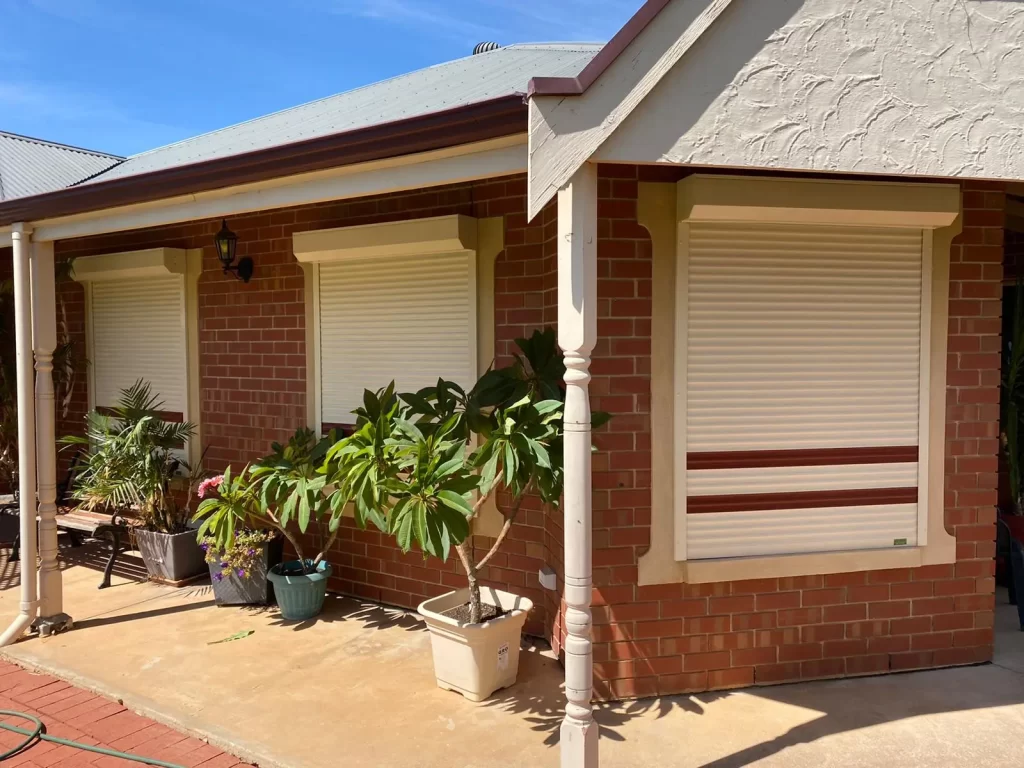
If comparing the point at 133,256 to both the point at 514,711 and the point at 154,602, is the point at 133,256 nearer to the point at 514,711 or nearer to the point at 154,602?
the point at 154,602

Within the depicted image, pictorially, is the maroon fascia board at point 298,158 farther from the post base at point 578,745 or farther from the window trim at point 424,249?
the post base at point 578,745

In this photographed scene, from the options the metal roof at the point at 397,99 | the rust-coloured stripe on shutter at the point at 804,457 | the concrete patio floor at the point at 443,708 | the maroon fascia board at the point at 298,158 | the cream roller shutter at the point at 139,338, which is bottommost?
the concrete patio floor at the point at 443,708

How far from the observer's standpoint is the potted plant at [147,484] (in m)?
5.96

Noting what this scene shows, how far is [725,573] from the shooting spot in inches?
160

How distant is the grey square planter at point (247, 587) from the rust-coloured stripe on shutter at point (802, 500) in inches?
123

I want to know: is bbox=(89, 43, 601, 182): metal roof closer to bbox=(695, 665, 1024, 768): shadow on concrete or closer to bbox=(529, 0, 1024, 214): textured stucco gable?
bbox=(529, 0, 1024, 214): textured stucco gable

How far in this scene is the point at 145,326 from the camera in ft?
22.6

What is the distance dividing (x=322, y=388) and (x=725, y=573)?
10.4ft

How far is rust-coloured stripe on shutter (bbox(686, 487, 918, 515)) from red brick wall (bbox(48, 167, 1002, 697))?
285 millimetres

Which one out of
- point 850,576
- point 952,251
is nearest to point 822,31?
point 952,251

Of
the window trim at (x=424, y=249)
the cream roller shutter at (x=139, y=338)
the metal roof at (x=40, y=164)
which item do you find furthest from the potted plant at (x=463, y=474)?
the metal roof at (x=40, y=164)

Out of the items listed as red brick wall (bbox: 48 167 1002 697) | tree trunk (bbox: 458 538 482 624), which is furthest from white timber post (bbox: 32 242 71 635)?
tree trunk (bbox: 458 538 482 624)

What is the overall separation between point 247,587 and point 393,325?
2141mm

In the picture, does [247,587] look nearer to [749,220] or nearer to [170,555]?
[170,555]
